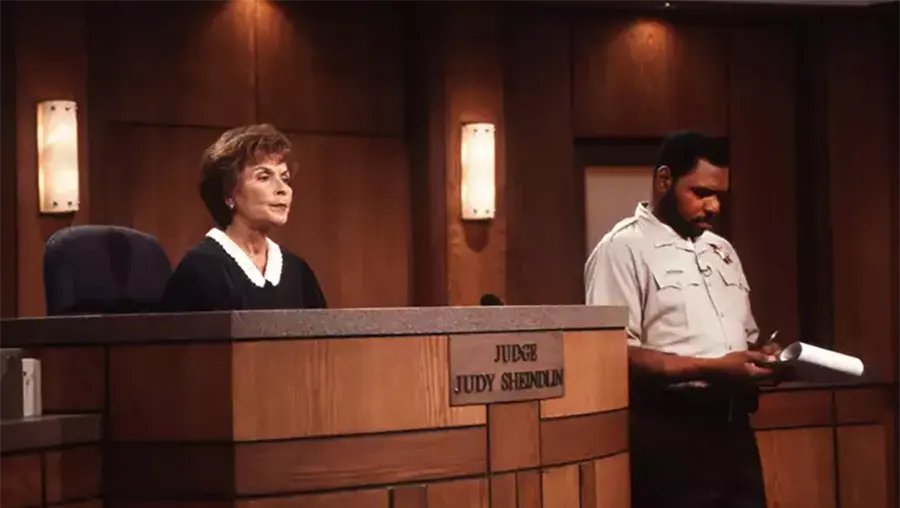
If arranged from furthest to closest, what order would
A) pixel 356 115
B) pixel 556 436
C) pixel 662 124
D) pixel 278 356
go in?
pixel 662 124, pixel 356 115, pixel 556 436, pixel 278 356

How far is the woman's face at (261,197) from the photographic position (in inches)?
148

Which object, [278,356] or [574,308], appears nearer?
[278,356]

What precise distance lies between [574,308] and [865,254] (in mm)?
4030

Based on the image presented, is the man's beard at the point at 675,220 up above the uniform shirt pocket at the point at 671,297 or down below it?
above

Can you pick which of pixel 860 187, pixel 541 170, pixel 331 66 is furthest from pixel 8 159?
pixel 860 187

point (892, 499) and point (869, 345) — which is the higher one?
point (869, 345)

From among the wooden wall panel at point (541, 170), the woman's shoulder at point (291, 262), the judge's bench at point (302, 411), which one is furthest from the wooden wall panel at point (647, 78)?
the judge's bench at point (302, 411)

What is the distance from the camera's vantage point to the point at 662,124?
7.30 meters

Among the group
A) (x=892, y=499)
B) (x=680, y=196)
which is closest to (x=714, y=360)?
(x=680, y=196)

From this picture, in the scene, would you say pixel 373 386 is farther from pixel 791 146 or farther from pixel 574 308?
pixel 791 146

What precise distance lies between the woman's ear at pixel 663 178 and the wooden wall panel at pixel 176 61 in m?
2.83

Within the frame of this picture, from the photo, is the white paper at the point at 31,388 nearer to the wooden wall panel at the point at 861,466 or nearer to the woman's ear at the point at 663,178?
the woman's ear at the point at 663,178

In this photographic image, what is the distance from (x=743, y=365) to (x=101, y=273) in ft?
5.86

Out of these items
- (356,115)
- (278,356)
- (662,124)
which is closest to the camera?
(278,356)
